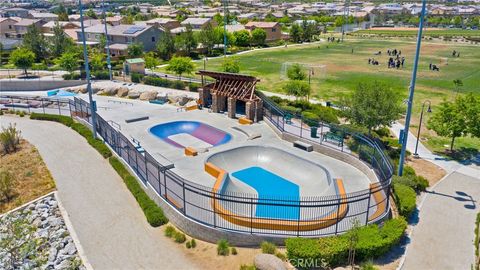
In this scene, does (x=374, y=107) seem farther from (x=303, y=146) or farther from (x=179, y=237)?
(x=179, y=237)

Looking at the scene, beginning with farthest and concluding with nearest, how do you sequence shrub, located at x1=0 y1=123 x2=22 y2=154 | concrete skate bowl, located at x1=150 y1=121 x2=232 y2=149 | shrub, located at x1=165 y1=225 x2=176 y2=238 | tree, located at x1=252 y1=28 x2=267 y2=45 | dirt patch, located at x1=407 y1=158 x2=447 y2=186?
tree, located at x1=252 y1=28 x2=267 y2=45 → concrete skate bowl, located at x1=150 y1=121 x2=232 y2=149 → shrub, located at x1=0 y1=123 x2=22 y2=154 → dirt patch, located at x1=407 y1=158 x2=447 y2=186 → shrub, located at x1=165 y1=225 x2=176 y2=238

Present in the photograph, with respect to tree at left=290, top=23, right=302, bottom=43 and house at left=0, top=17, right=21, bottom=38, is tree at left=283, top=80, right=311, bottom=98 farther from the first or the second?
house at left=0, top=17, right=21, bottom=38

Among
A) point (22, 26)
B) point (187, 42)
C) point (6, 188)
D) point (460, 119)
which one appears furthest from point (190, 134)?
point (22, 26)

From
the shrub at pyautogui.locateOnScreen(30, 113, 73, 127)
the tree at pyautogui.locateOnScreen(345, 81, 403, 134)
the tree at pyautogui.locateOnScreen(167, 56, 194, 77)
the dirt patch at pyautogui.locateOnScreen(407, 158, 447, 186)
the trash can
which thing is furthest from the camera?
the tree at pyautogui.locateOnScreen(167, 56, 194, 77)

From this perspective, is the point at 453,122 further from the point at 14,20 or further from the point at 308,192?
the point at 14,20

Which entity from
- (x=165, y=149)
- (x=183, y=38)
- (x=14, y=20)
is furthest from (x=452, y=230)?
(x=14, y=20)

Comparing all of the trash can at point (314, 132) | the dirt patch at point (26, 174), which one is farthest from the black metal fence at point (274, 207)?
the dirt patch at point (26, 174)

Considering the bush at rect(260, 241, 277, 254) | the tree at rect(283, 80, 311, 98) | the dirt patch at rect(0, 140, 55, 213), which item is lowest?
the dirt patch at rect(0, 140, 55, 213)

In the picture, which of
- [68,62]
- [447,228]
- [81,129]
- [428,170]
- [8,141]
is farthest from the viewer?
[68,62]

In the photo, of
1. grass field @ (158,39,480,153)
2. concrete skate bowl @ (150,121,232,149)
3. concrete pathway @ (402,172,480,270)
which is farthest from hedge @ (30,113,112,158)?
concrete pathway @ (402,172,480,270)
